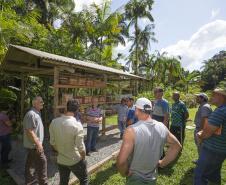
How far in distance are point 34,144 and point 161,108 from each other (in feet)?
11.3

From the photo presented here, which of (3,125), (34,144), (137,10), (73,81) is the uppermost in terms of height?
(137,10)

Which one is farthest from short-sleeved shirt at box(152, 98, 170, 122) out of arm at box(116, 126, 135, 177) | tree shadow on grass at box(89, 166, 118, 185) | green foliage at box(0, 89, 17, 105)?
green foliage at box(0, 89, 17, 105)

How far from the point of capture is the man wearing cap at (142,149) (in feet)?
5.58

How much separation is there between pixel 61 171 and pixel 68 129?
2.63ft

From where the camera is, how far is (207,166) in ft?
8.18

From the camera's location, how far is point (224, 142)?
2422 millimetres

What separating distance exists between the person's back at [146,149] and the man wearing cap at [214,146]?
3.66 feet

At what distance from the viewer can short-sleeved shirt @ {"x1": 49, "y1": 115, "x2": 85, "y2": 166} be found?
8.10ft

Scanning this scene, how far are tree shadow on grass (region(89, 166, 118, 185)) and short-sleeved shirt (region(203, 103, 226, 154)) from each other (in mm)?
2500

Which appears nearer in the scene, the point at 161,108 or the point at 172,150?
the point at 172,150

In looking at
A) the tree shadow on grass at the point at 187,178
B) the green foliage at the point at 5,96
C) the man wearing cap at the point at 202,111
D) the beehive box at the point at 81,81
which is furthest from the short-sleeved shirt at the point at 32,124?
the green foliage at the point at 5,96

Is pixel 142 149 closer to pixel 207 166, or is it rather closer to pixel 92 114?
pixel 207 166

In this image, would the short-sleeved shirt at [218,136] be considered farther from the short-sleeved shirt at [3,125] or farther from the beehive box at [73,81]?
the short-sleeved shirt at [3,125]

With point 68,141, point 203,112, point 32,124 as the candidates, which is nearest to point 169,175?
point 203,112
